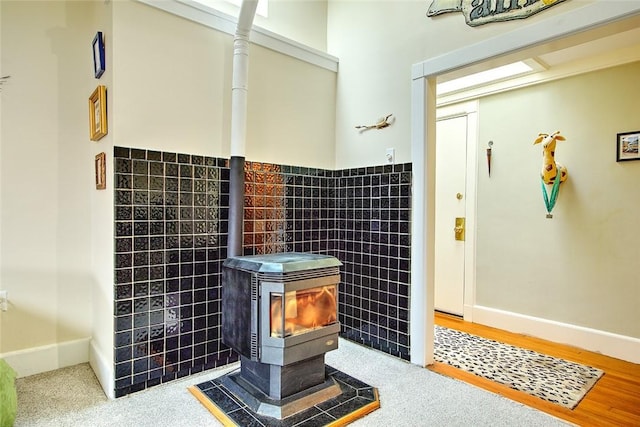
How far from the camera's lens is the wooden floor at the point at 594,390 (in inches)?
75.9

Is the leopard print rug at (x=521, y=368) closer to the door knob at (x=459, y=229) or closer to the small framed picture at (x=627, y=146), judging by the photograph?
the door knob at (x=459, y=229)

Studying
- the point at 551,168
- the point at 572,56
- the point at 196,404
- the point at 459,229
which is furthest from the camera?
the point at 459,229

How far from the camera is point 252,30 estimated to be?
102 inches

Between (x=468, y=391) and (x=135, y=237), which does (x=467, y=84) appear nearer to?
(x=468, y=391)

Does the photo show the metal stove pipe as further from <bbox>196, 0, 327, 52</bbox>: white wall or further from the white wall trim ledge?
<bbox>196, 0, 327, 52</bbox>: white wall

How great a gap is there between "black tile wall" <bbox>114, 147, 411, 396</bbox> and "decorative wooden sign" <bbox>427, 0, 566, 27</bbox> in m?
1.03

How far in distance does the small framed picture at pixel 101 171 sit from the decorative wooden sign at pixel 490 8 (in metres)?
2.36

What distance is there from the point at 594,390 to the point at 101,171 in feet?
11.0

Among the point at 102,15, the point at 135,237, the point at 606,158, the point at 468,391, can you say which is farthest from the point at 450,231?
the point at 102,15

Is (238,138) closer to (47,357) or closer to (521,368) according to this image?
(47,357)

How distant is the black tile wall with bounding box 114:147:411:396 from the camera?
206cm

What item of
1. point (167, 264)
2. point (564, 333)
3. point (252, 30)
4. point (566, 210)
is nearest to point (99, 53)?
point (252, 30)

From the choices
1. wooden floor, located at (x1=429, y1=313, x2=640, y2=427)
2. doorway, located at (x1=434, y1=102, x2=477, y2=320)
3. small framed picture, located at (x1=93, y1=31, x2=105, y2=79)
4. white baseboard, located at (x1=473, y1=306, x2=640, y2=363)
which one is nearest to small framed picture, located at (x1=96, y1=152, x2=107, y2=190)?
small framed picture, located at (x1=93, y1=31, x2=105, y2=79)

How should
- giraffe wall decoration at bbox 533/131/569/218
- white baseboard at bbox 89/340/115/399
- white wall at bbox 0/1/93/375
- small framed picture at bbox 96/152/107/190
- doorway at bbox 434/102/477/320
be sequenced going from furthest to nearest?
doorway at bbox 434/102/477/320
giraffe wall decoration at bbox 533/131/569/218
white wall at bbox 0/1/93/375
small framed picture at bbox 96/152/107/190
white baseboard at bbox 89/340/115/399
